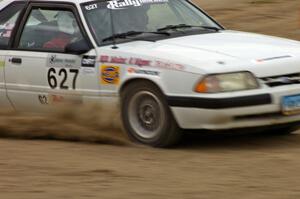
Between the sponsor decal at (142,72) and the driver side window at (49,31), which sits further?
the driver side window at (49,31)

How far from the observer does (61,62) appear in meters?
7.87

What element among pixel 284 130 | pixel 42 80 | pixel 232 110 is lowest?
pixel 284 130

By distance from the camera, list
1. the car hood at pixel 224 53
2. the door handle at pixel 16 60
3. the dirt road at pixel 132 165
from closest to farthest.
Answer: the dirt road at pixel 132 165, the car hood at pixel 224 53, the door handle at pixel 16 60

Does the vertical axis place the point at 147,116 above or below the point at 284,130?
above

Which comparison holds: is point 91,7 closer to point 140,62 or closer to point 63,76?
point 63,76

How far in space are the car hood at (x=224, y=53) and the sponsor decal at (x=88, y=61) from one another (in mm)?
318

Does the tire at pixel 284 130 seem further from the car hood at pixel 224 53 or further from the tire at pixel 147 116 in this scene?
Result: the tire at pixel 147 116

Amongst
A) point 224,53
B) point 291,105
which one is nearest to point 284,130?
point 291,105

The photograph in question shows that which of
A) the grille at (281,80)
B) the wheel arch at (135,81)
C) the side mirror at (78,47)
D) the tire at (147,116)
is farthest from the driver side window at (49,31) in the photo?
the grille at (281,80)

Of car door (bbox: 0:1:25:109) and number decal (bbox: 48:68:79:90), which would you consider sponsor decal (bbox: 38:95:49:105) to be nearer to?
number decal (bbox: 48:68:79:90)

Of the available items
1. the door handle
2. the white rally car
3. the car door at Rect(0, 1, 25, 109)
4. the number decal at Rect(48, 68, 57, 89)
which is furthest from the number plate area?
the car door at Rect(0, 1, 25, 109)

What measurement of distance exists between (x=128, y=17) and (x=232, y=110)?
1.78 metres

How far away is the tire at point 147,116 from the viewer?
7148 millimetres

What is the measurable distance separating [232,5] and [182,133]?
36.5ft
